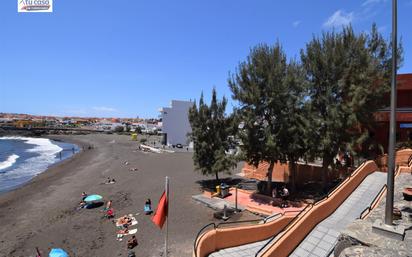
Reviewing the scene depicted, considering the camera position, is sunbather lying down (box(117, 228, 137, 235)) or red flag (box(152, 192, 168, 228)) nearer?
red flag (box(152, 192, 168, 228))

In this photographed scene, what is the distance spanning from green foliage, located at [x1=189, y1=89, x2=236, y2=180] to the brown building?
12.3m

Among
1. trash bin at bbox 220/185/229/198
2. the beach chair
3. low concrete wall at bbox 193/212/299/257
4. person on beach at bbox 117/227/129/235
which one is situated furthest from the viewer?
trash bin at bbox 220/185/229/198

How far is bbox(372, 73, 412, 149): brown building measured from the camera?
22.6 m

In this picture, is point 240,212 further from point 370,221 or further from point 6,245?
point 6,245

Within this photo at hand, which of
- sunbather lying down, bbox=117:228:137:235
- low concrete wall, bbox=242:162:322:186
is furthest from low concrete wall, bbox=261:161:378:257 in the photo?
sunbather lying down, bbox=117:228:137:235

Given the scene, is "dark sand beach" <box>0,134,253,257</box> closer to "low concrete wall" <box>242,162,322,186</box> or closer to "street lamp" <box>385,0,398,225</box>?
"low concrete wall" <box>242,162,322,186</box>

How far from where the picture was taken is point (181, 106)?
65062 mm

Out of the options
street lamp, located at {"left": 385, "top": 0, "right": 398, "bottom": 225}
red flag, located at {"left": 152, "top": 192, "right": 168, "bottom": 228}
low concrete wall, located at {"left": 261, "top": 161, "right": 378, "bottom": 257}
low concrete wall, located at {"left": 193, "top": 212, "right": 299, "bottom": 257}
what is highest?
street lamp, located at {"left": 385, "top": 0, "right": 398, "bottom": 225}

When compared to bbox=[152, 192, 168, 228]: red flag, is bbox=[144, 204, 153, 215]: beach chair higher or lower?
lower

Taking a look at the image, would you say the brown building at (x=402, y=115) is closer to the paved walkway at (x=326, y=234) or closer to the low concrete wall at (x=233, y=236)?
the paved walkway at (x=326, y=234)

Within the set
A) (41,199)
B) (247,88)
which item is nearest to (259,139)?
(247,88)

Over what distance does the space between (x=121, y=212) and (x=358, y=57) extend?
19.2 metres

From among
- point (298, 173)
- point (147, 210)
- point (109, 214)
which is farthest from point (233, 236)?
point (298, 173)

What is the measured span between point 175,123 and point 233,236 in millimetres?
55150
